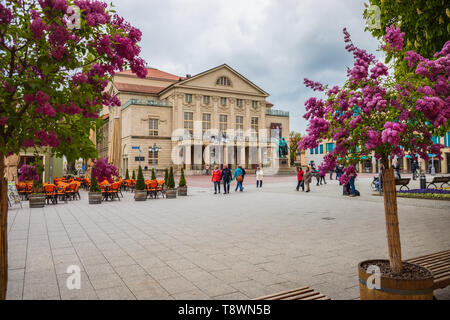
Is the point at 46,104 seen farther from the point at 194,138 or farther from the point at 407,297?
the point at 194,138

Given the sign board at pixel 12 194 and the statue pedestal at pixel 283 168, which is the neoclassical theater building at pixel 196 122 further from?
the sign board at pixel 12 194

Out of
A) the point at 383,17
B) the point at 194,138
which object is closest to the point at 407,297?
Answer: the point at 383,17

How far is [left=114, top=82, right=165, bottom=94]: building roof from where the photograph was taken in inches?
→ 2367

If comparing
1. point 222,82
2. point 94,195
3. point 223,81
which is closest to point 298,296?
point 94,195

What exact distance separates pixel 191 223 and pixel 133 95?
5574cm

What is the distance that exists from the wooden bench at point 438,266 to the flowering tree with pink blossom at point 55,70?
350 centimetres

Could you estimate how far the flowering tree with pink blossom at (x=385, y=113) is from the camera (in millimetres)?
→ 2936

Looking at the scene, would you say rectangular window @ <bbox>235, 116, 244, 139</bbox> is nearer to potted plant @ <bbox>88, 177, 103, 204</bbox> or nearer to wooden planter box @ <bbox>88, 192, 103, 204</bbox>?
potted plant @ <bbox>88, 177, 103, 204</bbox>

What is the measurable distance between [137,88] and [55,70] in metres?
62.3

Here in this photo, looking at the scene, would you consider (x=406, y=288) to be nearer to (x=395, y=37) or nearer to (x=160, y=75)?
(x=395, y=37)

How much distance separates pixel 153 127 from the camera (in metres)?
56.0

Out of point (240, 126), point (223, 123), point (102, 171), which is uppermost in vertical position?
point (223, 123)

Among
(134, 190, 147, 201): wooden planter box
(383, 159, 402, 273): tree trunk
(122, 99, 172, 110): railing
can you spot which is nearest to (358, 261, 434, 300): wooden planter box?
(383, 159, 402, 273): tree trunk

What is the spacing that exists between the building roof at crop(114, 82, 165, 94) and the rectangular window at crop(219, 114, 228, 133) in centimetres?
1339
